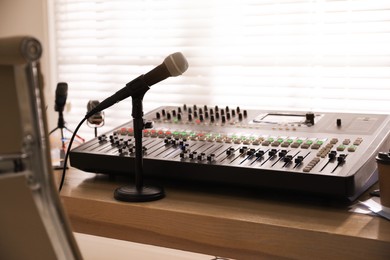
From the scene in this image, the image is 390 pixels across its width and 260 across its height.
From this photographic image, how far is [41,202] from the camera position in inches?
22.5

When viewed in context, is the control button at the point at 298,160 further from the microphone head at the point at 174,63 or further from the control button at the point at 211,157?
the microphone head at the point at 174,63

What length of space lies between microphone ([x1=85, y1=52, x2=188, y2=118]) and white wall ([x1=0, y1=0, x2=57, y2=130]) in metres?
1.41

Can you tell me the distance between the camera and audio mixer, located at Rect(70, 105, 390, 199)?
1.10m

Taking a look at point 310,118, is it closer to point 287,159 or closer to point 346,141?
point 346,141

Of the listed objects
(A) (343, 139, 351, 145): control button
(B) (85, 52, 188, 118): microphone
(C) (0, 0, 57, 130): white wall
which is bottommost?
(A) (343, 139, 351, 145): control button

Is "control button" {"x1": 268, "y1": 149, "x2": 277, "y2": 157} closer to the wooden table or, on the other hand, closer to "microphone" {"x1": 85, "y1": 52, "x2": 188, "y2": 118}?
the wooden table

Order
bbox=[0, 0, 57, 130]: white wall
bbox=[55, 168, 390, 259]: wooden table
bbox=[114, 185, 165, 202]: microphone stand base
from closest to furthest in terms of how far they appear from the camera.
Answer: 1. bbox=[55, 168, 390, 259]: wooden table
2. bbox=[114, 185, 165, 202]: microphone stand base
3. bbox=[0, 0, 57, 130]: white wall

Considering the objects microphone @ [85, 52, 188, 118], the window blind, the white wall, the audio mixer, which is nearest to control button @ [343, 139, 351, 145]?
the audio mixer

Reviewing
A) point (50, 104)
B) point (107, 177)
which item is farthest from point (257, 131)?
point (50, 104)

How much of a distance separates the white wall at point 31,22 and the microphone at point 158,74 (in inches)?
55.6

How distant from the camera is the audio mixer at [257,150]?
1.10 metres

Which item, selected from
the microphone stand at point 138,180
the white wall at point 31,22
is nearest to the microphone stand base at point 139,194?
the microphone stand at point 138,180

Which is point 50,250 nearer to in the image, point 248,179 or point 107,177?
point 248,179

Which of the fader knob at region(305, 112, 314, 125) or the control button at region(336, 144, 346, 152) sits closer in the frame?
the control button at region(336, 144, 346, 152)
